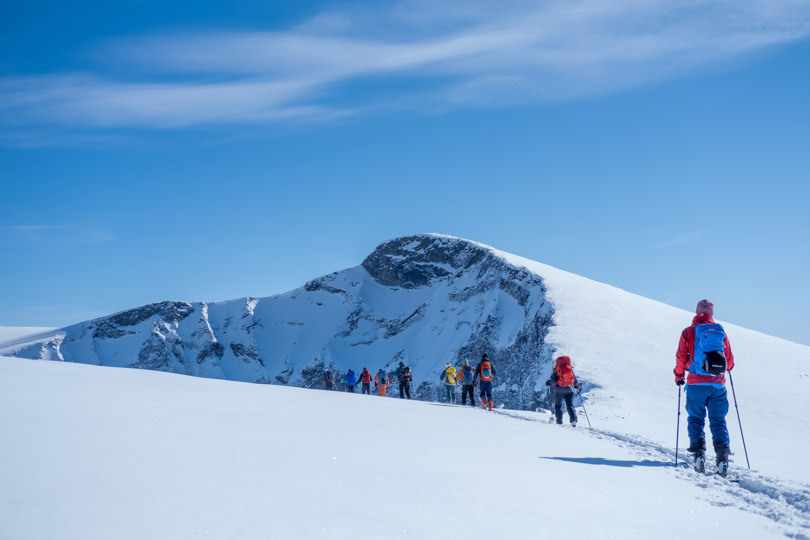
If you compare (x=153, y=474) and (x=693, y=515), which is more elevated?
(x=153, y=474)

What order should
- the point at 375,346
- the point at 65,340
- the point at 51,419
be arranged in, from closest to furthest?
the point at 51,419 → the point at 375,346 → the point at 65,340

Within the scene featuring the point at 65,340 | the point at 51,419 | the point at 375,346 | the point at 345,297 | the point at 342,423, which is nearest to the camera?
the point at 51,419

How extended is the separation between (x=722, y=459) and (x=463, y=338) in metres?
75.8

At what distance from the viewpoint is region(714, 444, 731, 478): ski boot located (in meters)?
7.94

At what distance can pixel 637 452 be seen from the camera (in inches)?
388

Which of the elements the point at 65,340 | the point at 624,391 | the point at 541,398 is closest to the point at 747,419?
the point at 624,391

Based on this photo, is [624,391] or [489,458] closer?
[489,458]

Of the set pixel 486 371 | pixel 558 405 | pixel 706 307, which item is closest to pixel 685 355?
pixel 706 307

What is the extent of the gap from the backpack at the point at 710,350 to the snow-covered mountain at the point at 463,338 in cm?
196

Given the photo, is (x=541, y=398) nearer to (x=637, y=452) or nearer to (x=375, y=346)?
(x=637, y=452)

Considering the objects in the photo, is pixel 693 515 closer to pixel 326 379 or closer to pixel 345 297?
pixel 326 379

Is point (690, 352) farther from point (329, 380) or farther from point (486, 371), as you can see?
point (329, 380)

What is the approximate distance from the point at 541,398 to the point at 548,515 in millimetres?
45667

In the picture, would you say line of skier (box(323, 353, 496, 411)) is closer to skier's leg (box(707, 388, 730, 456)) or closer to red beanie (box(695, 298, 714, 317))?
red beanie (box(695, 298, 714, 317))
